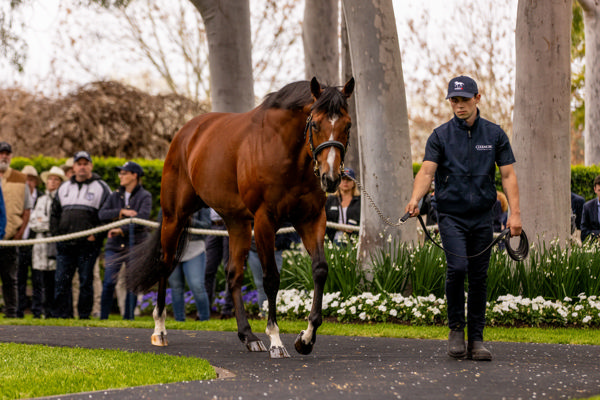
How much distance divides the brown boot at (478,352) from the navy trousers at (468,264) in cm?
5

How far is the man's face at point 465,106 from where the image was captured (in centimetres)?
582

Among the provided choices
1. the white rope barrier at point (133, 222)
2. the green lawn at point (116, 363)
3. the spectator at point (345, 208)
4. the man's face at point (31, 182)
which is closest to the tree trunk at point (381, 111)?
the white rope barrier at point (133, 222)

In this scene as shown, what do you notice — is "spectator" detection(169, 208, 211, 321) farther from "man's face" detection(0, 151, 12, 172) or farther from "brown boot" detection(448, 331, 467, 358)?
"brown boot" detection(448, 331, 467, 358)

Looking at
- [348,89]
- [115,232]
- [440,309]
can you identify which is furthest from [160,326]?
[115,232]

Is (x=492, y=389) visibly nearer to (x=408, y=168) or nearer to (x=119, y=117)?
(x=408, y=168)

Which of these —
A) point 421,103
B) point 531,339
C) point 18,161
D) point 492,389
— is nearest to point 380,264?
point 531,339

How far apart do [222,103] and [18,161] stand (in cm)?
601

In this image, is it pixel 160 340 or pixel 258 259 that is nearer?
pixel 160 340

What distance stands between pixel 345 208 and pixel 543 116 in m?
3.05

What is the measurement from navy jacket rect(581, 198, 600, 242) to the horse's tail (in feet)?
20.5

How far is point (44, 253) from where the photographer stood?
11.3 metres

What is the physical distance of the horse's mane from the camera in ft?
18.8

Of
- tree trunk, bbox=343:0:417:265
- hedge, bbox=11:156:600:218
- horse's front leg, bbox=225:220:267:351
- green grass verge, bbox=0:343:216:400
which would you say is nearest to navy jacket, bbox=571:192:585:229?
hedge, bbox=11:156:600:218

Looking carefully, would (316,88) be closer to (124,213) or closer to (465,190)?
(465,190)
